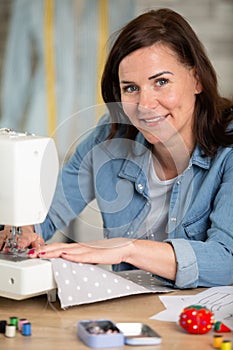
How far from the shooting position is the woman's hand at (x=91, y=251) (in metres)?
2.03

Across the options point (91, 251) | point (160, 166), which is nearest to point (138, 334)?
point (91, 251)

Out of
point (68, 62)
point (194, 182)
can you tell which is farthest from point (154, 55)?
point (68, 62)

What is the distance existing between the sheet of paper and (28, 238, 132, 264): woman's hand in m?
0.15

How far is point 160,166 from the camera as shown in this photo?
2.49 m

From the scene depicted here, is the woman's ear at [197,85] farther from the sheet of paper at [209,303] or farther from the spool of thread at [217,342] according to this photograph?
the spool of thread at [217,342]

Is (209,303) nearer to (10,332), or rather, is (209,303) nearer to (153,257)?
(153,257)

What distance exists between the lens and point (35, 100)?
4.88 metres

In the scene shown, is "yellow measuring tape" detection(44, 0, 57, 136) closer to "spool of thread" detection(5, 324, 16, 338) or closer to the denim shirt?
the denim shirt

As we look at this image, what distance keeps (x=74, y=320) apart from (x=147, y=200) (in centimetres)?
63

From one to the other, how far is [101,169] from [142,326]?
31.8 inches

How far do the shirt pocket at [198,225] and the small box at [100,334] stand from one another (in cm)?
66

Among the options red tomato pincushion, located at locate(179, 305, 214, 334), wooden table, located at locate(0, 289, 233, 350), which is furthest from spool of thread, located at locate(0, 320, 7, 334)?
red tomato pincushion, located at locate(179, 305, 214, 334)

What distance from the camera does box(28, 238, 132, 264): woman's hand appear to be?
2.03 meters

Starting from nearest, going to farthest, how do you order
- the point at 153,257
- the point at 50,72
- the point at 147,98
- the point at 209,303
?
the point at 209,303, the point at 153,257, the point at 147,98, the point at 50,72
